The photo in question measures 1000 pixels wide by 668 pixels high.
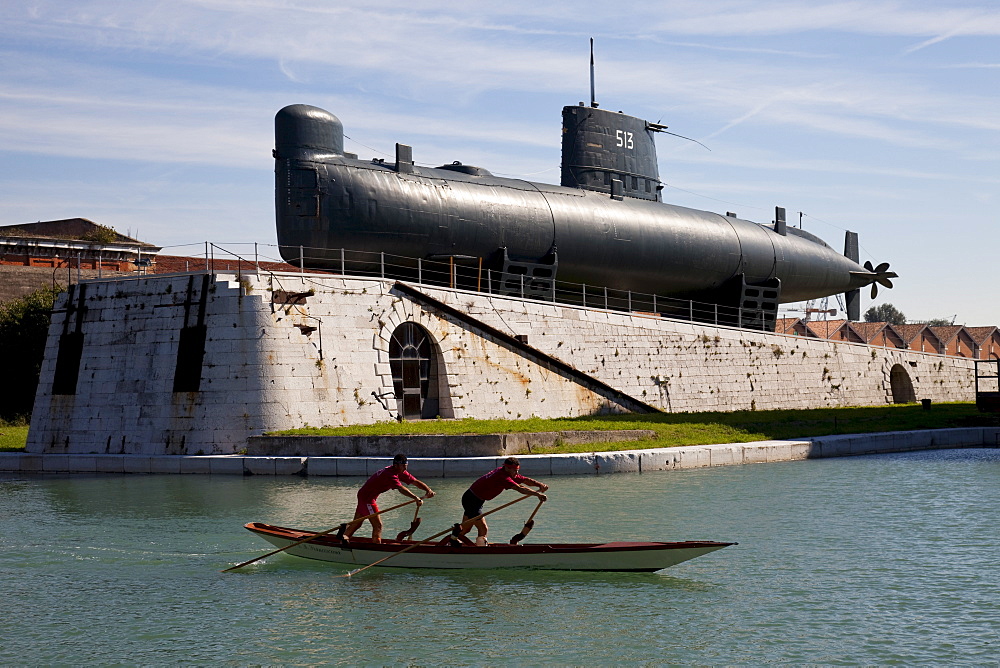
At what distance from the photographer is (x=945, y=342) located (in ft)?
296

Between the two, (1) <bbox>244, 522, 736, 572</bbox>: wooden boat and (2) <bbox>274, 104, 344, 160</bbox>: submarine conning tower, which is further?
(2) <bbox>274, 104, 344, 160</bbox>: submarine conning tower

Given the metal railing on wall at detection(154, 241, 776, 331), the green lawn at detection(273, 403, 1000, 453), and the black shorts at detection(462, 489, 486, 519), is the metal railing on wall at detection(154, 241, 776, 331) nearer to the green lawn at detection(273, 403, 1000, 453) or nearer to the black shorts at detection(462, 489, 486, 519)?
the green lawn at detection(273, 403, 1000, 453)

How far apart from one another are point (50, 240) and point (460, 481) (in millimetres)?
41993

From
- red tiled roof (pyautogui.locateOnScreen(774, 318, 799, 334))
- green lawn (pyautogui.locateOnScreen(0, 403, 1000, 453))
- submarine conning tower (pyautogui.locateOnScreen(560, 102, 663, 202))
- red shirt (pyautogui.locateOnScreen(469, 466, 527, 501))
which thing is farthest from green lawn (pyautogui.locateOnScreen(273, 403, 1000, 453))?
submarine conning tower (pyautogui.locateOnScreen(560, 102, 663, 202))

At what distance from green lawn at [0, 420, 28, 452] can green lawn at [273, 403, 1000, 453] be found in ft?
29.3

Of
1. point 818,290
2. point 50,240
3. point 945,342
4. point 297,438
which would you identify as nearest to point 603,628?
point 297,438

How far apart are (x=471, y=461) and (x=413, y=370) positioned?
6.23 metres

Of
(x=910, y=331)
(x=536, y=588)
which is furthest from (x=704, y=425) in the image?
(x=910, y=331)

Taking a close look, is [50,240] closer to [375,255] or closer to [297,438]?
[375,255]

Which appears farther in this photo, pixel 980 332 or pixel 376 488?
pixel 980 332

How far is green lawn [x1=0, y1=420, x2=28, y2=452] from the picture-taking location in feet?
95.3

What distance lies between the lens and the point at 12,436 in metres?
31.8

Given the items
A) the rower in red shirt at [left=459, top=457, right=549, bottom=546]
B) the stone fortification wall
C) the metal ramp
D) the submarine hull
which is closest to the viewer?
the rower in red shirt at [left=459, top=457, right=549, bottom=546]

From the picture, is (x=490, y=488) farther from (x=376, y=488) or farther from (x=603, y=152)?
(x=603, y=152)
